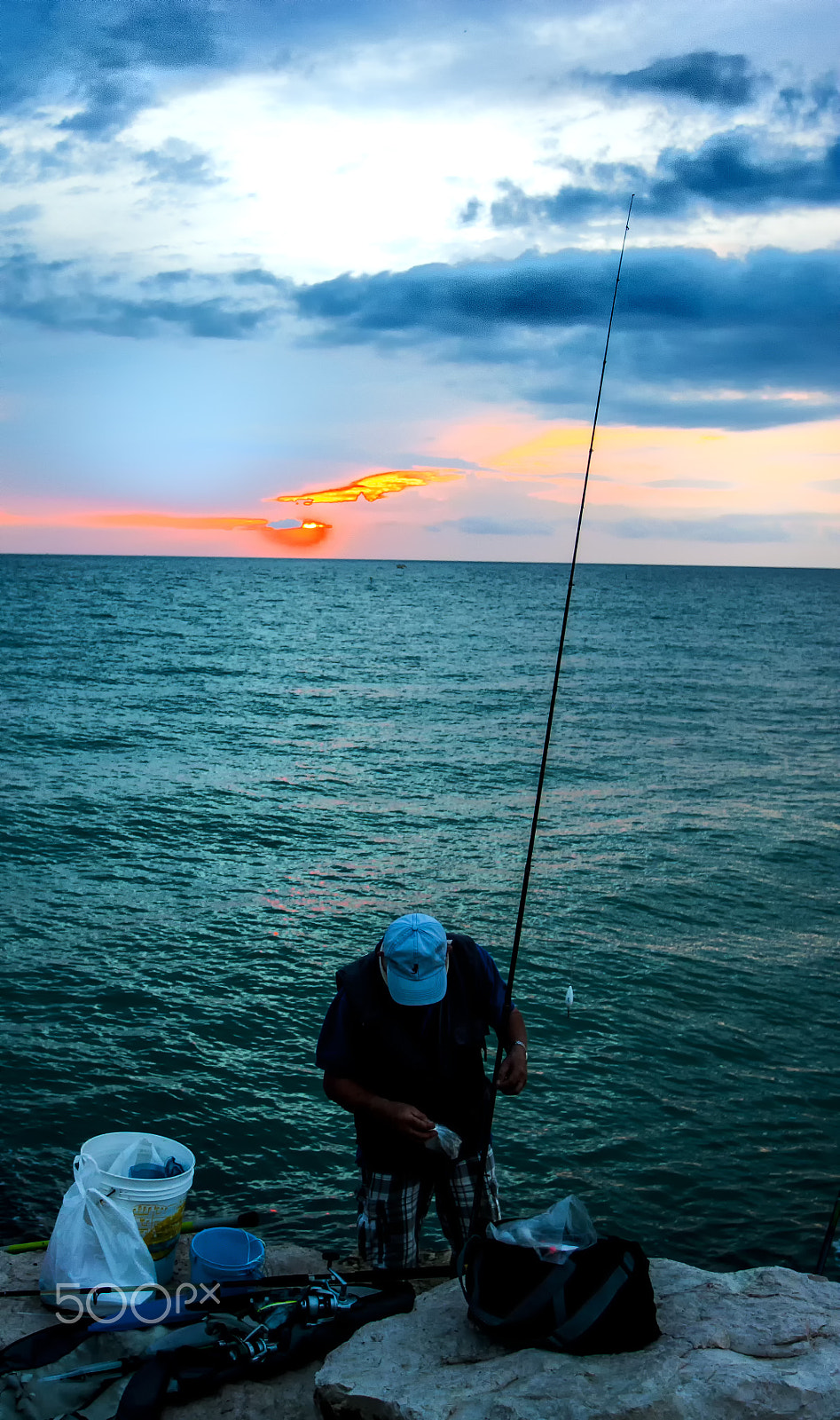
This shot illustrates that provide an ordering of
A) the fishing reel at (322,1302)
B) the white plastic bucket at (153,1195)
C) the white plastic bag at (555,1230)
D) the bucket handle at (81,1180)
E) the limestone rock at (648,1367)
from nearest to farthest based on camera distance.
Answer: the limestone rock at (648,1367)
the white plastic bag at (555,1230)
the fishing reel at (322,1302)
the bucket handle at (81,1180)
the white plastic bucket at (153,1195)

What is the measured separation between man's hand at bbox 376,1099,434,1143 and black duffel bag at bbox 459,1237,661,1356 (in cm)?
54

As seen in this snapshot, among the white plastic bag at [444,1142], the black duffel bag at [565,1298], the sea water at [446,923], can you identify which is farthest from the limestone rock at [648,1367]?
the sea water at [446,923]

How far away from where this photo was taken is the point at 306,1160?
6.42 meters

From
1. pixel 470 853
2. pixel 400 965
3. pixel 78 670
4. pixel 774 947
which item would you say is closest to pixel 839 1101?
pixel 774 947

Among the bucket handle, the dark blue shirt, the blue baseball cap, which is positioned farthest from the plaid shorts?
the bucket handle

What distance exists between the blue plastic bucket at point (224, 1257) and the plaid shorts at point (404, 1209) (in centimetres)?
49

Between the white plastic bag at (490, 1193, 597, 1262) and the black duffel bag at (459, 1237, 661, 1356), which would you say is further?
the white plastic bag at (490, 1193, 597, 1262)

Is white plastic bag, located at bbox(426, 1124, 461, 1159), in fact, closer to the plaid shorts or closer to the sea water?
the plaid shorts

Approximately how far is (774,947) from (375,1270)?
7.44 meters

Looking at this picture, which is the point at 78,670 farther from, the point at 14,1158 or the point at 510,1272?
the point at 510,1272

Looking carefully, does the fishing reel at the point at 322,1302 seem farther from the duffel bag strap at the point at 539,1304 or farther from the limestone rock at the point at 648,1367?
the duffel bag strap at the point at 539,1304

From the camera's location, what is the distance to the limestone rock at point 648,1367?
8.54 ft

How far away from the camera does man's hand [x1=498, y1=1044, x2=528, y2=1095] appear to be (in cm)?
379

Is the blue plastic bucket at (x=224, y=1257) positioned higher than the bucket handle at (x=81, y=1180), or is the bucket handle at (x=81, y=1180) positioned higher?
the bucket handle at (x=81, y=1180)
